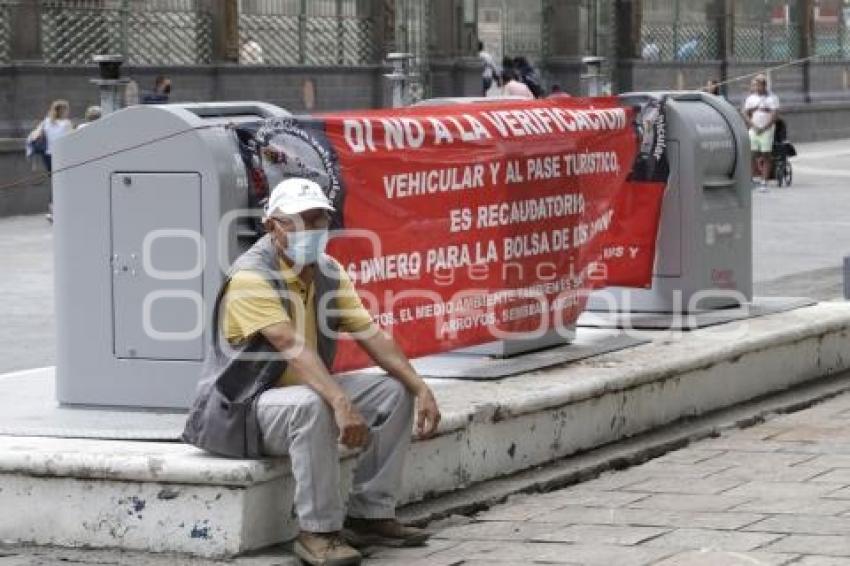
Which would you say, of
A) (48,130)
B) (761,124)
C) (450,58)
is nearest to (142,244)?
(48,130)

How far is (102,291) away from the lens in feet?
25.5

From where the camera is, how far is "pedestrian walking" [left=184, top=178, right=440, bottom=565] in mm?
6590

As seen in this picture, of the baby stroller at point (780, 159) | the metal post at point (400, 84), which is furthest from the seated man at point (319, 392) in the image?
the baby stroller at point (780, 159)

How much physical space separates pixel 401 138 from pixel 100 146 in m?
1.24

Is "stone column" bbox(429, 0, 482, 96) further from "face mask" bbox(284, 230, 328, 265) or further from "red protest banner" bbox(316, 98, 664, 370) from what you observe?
"face mask" bbox(284, 230, 328, 265)

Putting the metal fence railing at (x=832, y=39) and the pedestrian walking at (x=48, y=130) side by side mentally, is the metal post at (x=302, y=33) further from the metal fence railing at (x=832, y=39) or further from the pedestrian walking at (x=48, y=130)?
the metal fence railing at (x=832, y=39)

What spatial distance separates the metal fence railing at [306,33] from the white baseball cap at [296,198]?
21.2 m

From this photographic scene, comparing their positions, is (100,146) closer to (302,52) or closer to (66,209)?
(66,209)

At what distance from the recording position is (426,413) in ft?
22.9

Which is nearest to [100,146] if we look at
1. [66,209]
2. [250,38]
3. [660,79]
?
[66,209]

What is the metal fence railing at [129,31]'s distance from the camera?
24516 millimetres

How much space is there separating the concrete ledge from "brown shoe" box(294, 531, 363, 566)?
0.19 meters

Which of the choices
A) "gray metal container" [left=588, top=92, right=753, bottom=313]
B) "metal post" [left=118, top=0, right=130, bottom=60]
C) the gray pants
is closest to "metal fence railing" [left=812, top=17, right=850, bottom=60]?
"metal post" [left=118, top=0, right=130, bottom=60]

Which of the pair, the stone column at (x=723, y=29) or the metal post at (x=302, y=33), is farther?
the stone column at (x=723, y=29)
